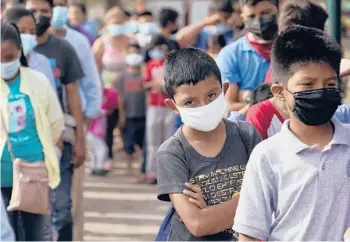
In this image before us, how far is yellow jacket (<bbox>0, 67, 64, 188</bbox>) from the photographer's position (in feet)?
18.4

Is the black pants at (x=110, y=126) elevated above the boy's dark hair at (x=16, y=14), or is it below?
below

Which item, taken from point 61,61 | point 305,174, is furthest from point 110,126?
point 305,174

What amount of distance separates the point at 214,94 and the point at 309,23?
1312 millimetres

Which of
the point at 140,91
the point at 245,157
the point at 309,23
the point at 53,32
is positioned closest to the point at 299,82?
the point at 245,157

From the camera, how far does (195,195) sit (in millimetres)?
3869

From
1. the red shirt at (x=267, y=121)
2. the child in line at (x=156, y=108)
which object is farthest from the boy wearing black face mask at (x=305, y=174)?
the child in line at (x=156, y=108)

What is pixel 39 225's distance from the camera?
583 centimetres

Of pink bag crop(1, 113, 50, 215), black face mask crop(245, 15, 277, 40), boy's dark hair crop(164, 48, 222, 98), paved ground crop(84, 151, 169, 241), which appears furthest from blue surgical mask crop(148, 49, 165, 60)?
boy's dark hair crop(164, 48, 222, 98)

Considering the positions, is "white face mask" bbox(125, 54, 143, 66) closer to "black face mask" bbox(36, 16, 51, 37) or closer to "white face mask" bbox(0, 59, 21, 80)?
"black face mask" bbox(36, 16, 51, 37)

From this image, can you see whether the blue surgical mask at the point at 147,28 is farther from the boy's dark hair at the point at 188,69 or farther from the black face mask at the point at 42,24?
the boy's dark hair at the point at 188,69

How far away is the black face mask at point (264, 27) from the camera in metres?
5.64

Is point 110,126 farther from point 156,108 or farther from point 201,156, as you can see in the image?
point 201,156

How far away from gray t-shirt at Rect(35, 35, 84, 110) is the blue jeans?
455 mm

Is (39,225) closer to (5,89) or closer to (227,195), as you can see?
(5,89)
